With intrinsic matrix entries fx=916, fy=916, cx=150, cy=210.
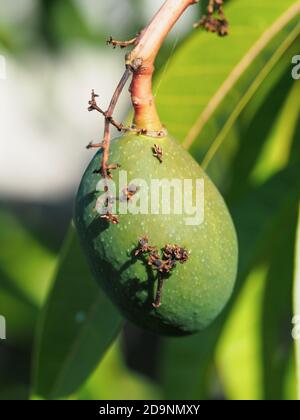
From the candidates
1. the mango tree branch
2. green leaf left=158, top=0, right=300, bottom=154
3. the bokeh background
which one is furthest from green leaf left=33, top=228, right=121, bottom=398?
the mango tree branch

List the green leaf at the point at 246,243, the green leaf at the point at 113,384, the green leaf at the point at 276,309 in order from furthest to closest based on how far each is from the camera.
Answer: the green leaf at the point at 113,384, the green leaf at the point at 276,309, the green leaf at the point at 246,243

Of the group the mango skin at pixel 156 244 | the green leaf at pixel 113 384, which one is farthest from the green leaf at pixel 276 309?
the mango skin at pixel 156 244

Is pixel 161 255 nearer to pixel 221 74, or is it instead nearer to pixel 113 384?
pixel 221 74

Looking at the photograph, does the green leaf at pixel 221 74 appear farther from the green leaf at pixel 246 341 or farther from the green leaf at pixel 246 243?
the green leaf at pixel 246 341

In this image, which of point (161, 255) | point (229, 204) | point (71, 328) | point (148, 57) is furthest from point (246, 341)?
point (148, 57)
